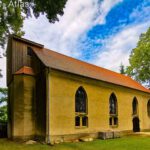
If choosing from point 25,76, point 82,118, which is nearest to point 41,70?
point 25,76

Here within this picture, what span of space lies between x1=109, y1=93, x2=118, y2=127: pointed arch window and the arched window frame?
4.94 m

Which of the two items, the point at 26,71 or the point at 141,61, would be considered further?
the point at 141,61

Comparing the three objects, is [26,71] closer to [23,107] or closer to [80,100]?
[23,107]

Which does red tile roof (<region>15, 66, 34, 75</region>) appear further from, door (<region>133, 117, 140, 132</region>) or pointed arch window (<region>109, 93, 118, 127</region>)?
door (<region>133, 117, 140, 132</region>)

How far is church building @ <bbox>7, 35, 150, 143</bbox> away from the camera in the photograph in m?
21.2

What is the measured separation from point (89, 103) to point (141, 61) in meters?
25.1

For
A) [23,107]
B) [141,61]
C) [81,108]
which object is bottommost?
[81,108]

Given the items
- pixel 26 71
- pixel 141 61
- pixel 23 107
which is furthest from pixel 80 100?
pixel 141 61

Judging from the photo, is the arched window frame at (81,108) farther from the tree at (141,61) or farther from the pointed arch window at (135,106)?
the tree at (141,61)

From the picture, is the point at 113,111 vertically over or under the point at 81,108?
under

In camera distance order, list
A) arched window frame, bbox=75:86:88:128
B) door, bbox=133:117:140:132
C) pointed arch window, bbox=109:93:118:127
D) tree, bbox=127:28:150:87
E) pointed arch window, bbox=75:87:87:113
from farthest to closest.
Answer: tree, bbox=127:28:150:87, door, bbox=133:117:140:132, pointed arch window, bbox=109:93:118:127, pointed arch window, bbox=75:87:87:113, arched window frame, bbox=75:86:88:128

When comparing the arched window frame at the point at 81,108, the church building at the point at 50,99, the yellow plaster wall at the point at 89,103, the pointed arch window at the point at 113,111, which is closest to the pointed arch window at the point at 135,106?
the yellow plaster wall at the point at 89,103

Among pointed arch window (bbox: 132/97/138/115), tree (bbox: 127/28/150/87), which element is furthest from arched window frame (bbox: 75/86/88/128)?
tree (bbox: 127/28/150/87)

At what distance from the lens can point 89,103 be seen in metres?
25.6
